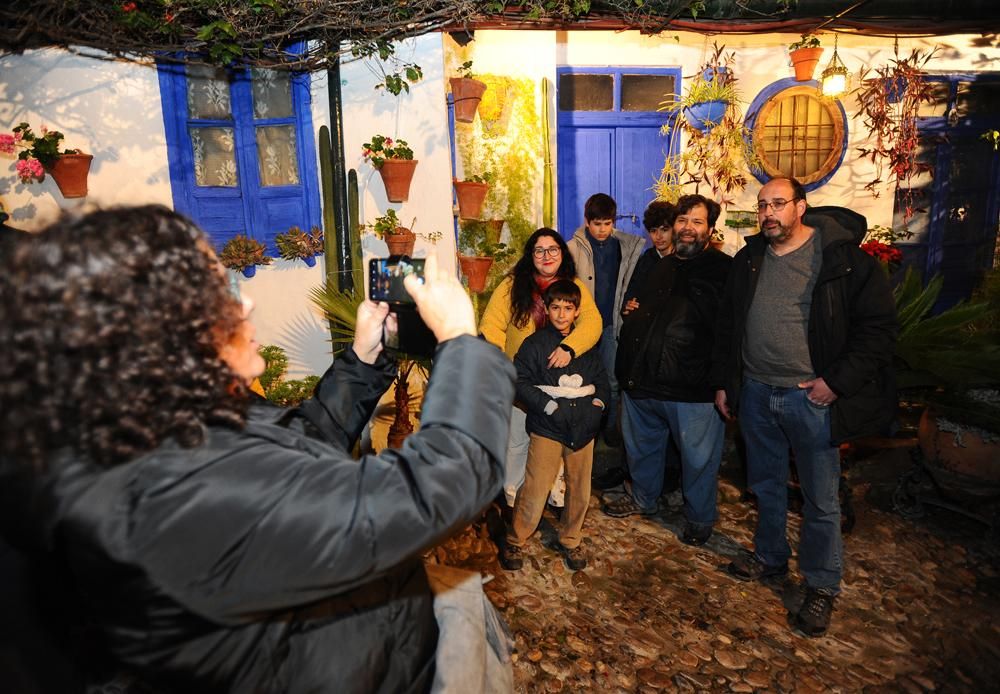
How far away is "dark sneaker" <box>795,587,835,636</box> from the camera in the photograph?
3232 mm

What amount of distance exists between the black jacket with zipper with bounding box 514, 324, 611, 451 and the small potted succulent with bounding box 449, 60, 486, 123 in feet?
9.25

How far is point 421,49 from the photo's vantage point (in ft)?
18.2

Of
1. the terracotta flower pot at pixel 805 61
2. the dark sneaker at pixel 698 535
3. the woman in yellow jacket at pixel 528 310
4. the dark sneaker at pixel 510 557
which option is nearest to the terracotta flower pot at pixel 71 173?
the woman in yellow jacket at pixel 528 310

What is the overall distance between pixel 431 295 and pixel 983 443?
14.0 feet

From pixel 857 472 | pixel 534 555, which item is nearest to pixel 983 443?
pixel 857 472

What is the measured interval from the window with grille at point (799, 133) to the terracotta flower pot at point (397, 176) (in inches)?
152

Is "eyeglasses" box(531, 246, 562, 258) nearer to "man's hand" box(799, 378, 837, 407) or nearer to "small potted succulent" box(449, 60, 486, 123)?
"man's hand" box(799, 378, 837, 407)

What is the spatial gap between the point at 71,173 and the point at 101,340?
549cm

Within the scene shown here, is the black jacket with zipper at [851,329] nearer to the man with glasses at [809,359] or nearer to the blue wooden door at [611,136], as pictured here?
the man with glasses at [809,359]

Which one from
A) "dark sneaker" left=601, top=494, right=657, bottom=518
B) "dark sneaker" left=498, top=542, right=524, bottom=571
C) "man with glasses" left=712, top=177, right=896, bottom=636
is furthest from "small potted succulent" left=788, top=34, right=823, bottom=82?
"dark sneaker" left=498, top=542, right=524, bottom=571

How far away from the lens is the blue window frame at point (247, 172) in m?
5.70

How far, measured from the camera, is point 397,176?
5.50 m

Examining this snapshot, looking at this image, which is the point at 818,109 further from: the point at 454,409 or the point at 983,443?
the point at 454,409

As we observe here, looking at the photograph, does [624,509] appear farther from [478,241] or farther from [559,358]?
[478,241]
